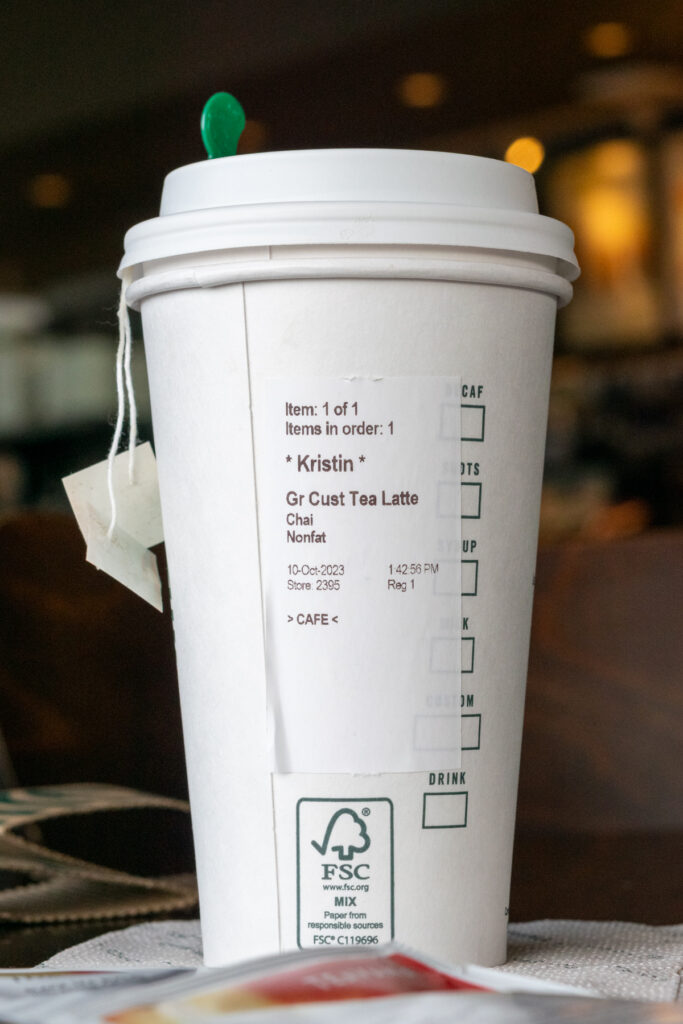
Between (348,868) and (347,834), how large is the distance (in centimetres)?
2

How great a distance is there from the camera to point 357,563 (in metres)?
0.58

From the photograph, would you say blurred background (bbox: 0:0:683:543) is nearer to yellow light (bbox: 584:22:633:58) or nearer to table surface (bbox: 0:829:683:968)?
yellow light (bbox: 584:22:633:58)

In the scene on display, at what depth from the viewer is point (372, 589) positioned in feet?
1.91

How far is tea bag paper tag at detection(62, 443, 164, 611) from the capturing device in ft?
2.20

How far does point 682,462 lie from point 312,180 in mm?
3126

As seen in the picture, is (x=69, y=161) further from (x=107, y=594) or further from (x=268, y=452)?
(x=268, y=452)

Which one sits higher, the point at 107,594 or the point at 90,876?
the point at 107,594

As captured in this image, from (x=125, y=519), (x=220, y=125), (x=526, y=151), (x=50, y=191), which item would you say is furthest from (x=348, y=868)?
(x=50, y=191)

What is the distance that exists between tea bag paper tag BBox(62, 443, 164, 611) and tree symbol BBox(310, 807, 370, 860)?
0.17 m

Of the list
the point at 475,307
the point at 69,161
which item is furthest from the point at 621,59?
the point at 475,307

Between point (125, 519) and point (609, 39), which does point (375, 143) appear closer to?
point (609, 39)

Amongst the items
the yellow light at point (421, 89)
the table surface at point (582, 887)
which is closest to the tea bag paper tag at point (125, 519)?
the table surface at point (582, 887)

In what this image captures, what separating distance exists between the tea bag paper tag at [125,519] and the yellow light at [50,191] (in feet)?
10.9

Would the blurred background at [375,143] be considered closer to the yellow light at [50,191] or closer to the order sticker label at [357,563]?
the yellow light at [50,191]
